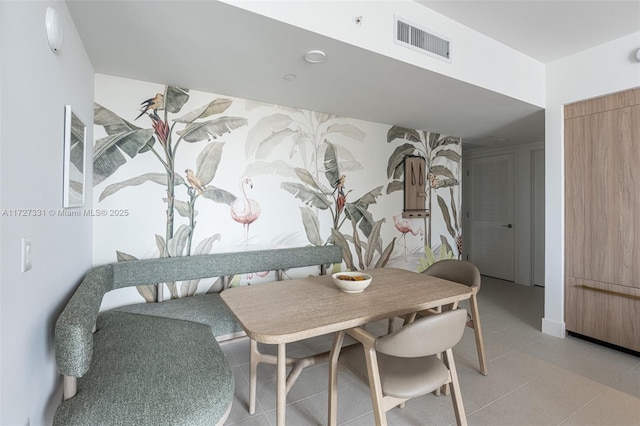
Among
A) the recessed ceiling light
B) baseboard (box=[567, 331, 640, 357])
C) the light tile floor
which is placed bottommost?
the light tile floor

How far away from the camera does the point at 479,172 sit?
5.60 metres

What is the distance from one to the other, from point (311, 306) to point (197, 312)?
3.69 feet

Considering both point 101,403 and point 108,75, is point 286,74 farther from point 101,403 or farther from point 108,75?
point 101,403

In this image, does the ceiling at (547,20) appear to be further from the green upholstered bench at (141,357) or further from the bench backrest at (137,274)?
the green upholstered bench at (141,357)

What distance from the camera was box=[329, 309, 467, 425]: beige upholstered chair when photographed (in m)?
1.33

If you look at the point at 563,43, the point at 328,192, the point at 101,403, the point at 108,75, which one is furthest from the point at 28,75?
the point at 563,43

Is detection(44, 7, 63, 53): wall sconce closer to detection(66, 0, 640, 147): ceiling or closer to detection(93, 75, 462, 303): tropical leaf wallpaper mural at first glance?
detection(66, 0, 640, 147): ceiling

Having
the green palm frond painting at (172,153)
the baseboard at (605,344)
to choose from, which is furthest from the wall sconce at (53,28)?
the baseboard at (605,344)

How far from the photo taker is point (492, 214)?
539 centimetres

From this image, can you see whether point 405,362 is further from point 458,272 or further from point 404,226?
point 404,226

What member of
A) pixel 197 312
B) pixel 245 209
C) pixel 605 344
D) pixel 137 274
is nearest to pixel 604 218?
pixel 605 344

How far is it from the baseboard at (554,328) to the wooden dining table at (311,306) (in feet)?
5.93

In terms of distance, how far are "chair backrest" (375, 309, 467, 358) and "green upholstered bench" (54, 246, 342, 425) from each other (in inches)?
30.6

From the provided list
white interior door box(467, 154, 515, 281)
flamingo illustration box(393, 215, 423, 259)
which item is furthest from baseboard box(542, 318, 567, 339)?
white interior door box(467, 154, 515, 281)
